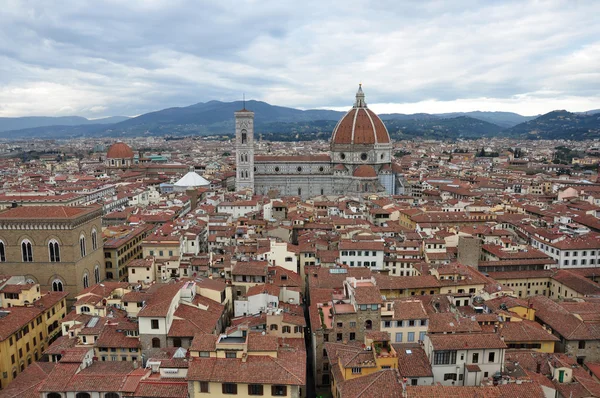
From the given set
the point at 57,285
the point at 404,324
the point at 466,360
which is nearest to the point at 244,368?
the point at 404,324

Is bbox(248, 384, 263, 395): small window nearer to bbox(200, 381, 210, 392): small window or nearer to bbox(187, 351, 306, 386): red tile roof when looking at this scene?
bbox(187, 351, 306, 386): red tile roof

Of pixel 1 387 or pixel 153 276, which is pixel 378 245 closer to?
pixel 153 276

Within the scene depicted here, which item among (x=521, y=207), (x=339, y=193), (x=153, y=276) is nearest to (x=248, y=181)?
(x=339, y=193)

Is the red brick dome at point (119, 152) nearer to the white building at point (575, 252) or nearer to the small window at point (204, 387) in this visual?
the white building at point (575, 252)

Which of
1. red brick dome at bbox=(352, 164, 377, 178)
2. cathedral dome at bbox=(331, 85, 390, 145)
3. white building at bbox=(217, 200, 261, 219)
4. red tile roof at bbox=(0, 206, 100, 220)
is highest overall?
cathedral dome at bbox=(331, 85, 390, 145)

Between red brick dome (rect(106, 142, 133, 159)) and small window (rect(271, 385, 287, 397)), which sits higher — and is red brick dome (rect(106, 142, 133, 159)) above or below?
above

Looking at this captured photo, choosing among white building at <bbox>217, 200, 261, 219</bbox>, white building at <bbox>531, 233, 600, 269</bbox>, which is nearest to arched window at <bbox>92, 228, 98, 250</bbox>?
white building at <bbox>217, 200, 261, 219</bbox>

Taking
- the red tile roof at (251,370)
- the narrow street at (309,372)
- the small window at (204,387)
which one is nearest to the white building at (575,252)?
the narrow street at (309,372)
